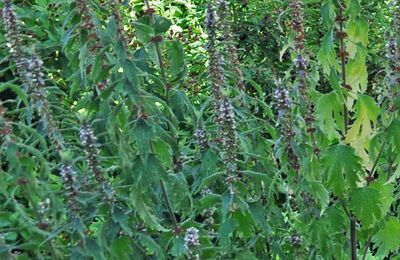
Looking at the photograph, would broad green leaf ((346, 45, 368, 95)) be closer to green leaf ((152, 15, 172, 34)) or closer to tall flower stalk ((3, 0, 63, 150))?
green leaf ((152, 15, 172, 34))

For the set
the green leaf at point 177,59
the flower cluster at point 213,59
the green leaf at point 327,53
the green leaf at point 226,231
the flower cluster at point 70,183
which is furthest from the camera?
the green leaf at point 327,53

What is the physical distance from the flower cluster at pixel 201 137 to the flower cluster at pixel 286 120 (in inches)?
9.9

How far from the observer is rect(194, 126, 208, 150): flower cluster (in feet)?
8.67

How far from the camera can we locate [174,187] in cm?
249

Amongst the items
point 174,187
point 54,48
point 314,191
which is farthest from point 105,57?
point 54,48

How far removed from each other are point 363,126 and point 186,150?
0.63m

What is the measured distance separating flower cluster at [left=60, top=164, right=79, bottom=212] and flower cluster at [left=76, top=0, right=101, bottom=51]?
473 millimetres

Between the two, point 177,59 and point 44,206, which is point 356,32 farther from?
point 44,206

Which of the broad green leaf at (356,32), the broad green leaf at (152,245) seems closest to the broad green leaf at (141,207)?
the broad green leaf at (152,245)

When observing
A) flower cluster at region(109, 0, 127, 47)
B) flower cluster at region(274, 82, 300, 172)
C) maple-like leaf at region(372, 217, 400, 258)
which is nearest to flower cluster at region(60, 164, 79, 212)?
flower cluster at region(109, 0, 127, 47)

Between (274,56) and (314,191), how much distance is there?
12.1 feet

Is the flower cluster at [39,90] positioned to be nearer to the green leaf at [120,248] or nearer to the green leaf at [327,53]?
the green leaf at [120,248]

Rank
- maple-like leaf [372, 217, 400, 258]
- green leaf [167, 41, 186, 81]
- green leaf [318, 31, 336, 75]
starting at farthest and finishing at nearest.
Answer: maple-like leaf [372, 217, 400, 258] < green leaf [318, 31, 336, 75] < green leaf [167, 41, 186, 81]

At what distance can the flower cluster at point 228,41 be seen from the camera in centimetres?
272
